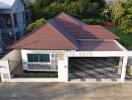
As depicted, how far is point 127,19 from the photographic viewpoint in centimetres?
4250

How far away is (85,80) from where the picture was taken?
21688mm

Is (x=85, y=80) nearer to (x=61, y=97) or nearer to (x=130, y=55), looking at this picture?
(x=61, y=97)

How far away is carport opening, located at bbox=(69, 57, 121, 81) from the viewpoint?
22.5 metres

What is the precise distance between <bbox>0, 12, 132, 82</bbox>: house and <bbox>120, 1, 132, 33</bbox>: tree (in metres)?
15.7

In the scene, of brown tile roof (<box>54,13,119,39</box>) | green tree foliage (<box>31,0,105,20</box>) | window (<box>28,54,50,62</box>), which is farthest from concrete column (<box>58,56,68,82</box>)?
green tree foliage (<box>31,0,105,20</box>)

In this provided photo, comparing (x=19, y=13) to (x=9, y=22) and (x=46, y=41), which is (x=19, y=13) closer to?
(x=9, y=22)

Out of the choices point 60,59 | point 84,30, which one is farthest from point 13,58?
point 84,30

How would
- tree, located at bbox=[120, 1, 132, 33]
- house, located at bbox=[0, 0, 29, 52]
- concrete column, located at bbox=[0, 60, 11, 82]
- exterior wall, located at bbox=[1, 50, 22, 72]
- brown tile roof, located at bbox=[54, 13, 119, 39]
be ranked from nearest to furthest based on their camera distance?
concrete column, located at bbox=[0, 60, 11, 82]
exterior wall, located at bbox=[1, 50, 22, 72]
brown tile roof, located at bbox=[54, 13, 119, 39]
house, located at bbox=[0, 0, 29, 52]
tree, located at bbox=[120, 1, 132, 33]

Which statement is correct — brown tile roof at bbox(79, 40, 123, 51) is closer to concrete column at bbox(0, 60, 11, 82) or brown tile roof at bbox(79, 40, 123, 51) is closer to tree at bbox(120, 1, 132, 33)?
concrete column at bbox(0, 60, 11, 82)

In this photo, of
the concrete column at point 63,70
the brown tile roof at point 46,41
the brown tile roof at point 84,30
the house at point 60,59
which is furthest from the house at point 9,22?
the concrete column at point 63,70

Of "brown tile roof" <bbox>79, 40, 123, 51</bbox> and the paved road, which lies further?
"brown tile roof" <bbox>79, 40, 123, 51</bbox>

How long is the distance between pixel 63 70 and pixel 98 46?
5724mm

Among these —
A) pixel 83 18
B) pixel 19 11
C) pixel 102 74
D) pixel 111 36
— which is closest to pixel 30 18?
pixel 19 11

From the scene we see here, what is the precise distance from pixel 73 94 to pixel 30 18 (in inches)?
1260
